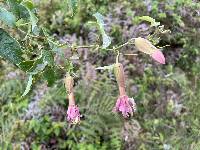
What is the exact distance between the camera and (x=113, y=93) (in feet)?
9.02

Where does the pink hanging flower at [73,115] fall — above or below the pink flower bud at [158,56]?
below

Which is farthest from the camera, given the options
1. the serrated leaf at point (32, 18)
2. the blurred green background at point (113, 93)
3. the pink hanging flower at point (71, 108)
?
the blurred green background at point (113, 93)

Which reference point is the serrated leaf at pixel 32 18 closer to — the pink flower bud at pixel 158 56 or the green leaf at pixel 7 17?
the green leaf at pixel 7 17

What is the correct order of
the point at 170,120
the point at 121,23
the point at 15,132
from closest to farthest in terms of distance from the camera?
the point at 15,132
the point at 170,120
the point at 121,23

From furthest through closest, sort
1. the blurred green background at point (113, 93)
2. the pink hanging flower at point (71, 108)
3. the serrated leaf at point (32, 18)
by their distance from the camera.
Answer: the blurred green background at point (113, 93) < the pink hanging flower at point (71, 108) < the serrated leaf at point (32, 18)

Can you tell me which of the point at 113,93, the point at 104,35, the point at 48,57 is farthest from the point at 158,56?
the point at 113,93

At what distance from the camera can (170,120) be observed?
9.37 ft

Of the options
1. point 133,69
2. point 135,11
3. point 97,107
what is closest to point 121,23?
point 135,11

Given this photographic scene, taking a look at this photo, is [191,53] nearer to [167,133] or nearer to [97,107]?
[167,133]

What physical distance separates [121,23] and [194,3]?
21.4 inches

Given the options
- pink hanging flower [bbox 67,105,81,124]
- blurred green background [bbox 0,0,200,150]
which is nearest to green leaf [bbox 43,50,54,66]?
pink hanging flower [bbox 67,105,81,124]

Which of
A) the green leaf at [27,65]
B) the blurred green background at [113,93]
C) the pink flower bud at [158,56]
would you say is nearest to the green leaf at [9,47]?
the green leaf at [27,65]

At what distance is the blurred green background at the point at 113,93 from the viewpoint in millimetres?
2664

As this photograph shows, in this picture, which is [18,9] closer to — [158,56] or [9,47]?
[9,47]
